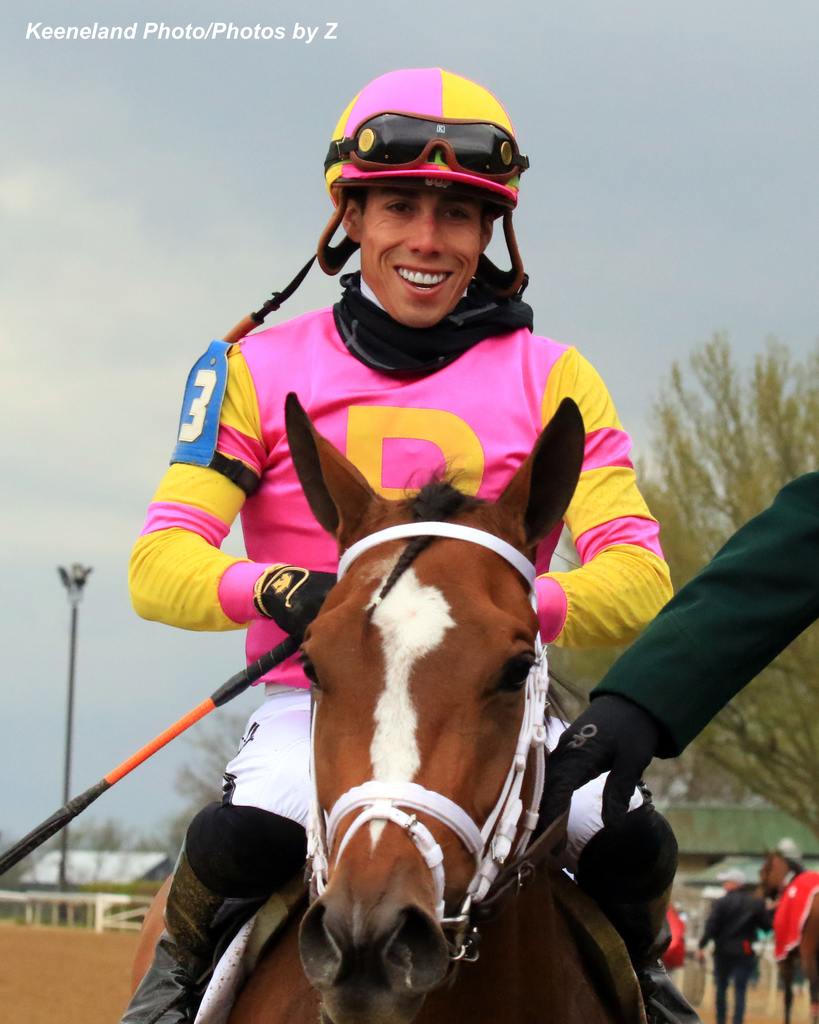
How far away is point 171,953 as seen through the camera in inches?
169

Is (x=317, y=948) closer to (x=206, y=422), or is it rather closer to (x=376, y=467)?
(x=376, y=467)

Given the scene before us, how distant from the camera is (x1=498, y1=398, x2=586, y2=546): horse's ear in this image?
3.51 metres

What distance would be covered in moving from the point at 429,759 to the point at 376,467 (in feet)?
5.13

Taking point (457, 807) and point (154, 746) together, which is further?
point (154, 746)

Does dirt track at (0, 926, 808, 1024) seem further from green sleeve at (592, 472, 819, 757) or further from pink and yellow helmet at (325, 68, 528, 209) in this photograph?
green sleeve at (592, 472, 819, 757)

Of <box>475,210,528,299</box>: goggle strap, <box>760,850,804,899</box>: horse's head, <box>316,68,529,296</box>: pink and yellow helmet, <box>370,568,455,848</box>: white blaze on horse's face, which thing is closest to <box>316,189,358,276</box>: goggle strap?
<box>316,68,529,296</box>: pink and yellow helmet

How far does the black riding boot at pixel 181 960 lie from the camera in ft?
13.5

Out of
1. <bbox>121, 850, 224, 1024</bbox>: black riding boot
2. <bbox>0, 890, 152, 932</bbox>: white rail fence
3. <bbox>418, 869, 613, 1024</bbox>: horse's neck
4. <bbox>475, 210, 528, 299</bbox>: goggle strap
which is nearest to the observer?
<bbox>418, 869, 613, 1024</bbox>: horse's neck

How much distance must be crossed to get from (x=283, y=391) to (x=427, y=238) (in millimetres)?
587

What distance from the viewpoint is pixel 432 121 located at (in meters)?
4.62

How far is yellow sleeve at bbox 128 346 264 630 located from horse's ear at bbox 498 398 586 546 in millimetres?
787

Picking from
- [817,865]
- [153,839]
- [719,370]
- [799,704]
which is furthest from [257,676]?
[153,839]

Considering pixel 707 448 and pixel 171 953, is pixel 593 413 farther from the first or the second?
pixel 707 448

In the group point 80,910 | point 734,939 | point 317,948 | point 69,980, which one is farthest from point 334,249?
point 80,910
